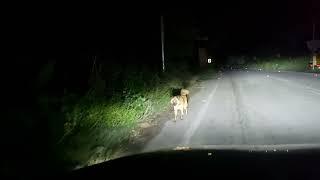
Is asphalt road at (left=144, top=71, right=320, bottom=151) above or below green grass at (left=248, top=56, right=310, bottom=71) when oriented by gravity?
above

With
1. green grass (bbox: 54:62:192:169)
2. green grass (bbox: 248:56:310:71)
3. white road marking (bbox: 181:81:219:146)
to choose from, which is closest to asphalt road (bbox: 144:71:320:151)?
white road marking (bbox: 181:81:219:146)

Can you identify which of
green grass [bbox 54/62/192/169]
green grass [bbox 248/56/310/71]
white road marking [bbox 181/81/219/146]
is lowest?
green grass [bbox 248/56/310/71]

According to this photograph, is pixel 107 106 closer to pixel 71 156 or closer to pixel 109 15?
pixel 71 156

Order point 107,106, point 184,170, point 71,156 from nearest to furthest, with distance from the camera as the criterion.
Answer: point 184,170 < point 71,156 < point 107,106

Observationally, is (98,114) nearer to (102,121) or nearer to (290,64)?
(102,121)

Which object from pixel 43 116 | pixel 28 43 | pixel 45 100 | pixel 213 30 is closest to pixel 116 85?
pixel 28 43

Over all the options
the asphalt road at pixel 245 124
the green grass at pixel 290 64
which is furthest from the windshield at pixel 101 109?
the green grass at pixel 290 64

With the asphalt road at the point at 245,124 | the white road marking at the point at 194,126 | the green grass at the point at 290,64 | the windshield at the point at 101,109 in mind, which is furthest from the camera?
the green grass at the point at 290,64

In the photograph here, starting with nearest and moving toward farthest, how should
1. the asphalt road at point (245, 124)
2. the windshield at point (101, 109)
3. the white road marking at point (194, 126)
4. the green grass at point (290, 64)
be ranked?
the windshield at point (101, 109)
the asphalt road at point (245, 124)
the white road marking at point (194, 126)
the green grass at point (290, 64)

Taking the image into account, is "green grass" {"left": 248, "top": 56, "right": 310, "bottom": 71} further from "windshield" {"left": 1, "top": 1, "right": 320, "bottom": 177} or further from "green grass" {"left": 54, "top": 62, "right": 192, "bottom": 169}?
"green grass" {"left": 54, "top": 62, "right": 192, "bottom": 169}

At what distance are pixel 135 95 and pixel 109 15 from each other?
14.0 metres

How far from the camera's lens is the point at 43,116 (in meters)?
11.2

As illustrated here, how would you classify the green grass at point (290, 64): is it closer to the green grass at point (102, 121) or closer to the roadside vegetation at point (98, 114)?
the roadside vegetation at point (98, 114)

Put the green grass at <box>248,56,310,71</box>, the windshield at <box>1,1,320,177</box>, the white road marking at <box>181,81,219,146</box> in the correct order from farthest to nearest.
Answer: the green grass at <box>248,56,310,71</box>
the white road marking at <box>181,81,219,146</box>
the windshield at <box>1,1,320,177</box>
